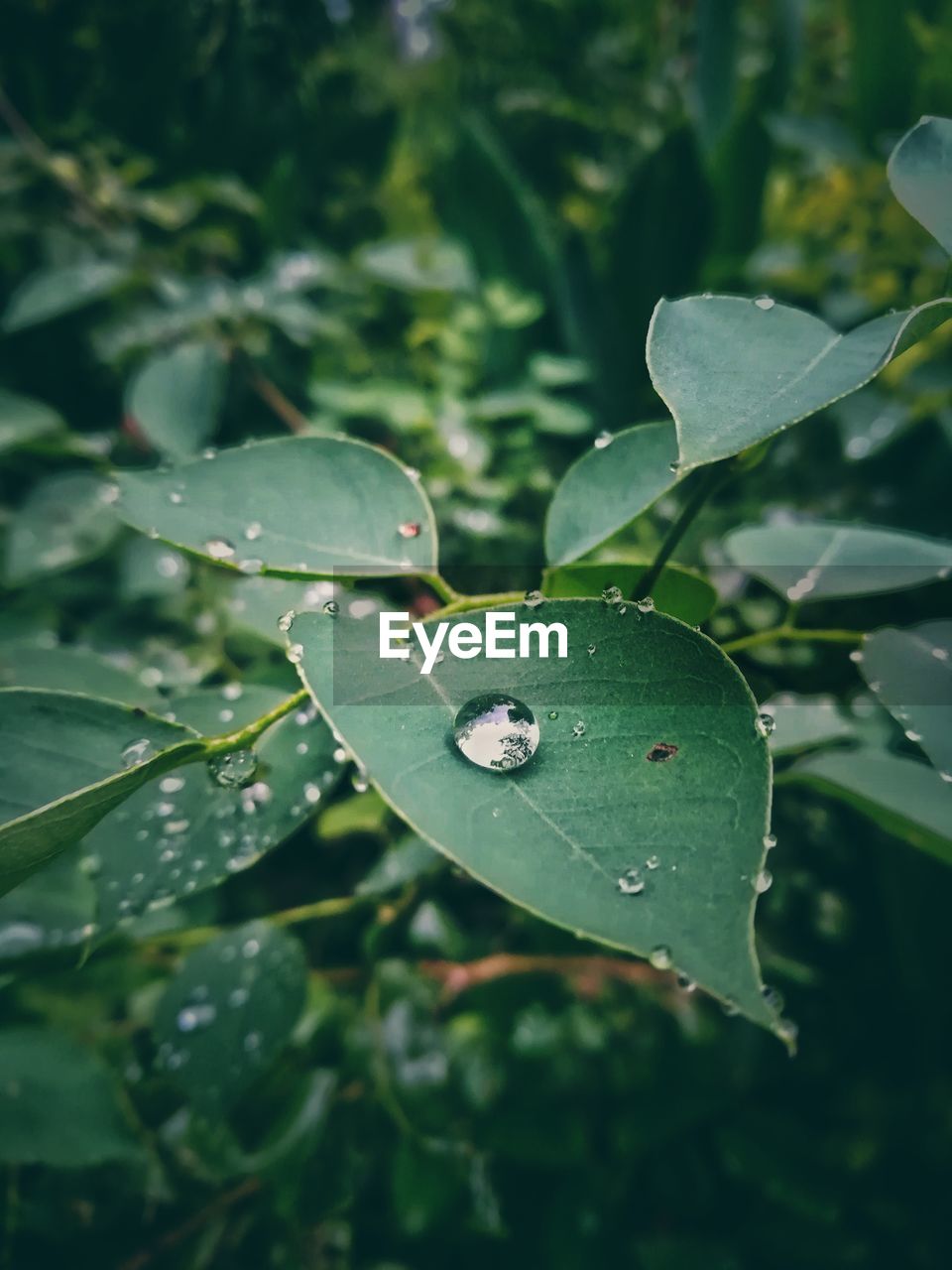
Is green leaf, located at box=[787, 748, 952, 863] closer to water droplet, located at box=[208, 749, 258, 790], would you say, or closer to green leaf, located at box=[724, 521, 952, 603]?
green leaf, located at box=[724, 521, 952, 603]

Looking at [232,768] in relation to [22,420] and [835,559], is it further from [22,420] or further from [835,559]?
[22,420]

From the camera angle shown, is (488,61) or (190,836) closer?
(190,836)

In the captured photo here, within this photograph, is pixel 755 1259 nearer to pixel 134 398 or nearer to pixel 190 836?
pixel 190 836

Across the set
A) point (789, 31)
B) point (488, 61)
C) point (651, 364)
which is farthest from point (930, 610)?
point (488, 61)

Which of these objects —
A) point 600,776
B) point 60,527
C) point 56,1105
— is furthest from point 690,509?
point 60,527

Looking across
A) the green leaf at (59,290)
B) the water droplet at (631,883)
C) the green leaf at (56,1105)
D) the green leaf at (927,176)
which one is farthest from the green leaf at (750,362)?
the green leaf at (59,290)

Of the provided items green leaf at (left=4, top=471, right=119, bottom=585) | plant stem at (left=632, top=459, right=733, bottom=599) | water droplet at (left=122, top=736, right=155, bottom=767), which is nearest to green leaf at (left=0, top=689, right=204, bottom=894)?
water droplet at (left=122, top=736, right=155, bottom=767)
